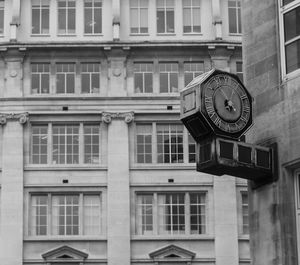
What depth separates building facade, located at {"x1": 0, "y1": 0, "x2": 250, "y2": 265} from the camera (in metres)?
54.5

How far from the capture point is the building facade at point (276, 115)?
16062 mm

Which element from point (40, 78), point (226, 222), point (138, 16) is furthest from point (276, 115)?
point (138, 16)

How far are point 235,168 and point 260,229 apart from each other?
1.32 meters

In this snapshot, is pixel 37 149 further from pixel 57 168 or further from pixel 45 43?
pixel 45 43

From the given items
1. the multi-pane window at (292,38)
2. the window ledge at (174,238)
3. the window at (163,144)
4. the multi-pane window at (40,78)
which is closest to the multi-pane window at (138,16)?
the multi-pane window at (40,78)

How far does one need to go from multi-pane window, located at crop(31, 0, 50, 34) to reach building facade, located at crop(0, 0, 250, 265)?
60mm

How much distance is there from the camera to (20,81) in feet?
186

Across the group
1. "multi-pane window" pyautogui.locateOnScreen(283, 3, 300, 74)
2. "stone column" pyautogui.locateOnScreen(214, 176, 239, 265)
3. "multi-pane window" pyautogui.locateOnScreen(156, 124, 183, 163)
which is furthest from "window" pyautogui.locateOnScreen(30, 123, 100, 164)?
"multi-pane window" pyautogui.locateOnScreen(283, 3, 300, 74)

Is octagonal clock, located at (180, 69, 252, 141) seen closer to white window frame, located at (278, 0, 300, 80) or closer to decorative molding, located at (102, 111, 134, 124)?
white window frame, located at (278, 0, 300, 80)

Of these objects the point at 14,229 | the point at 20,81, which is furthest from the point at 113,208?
the point at 20,81

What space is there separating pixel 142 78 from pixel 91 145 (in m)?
4.96

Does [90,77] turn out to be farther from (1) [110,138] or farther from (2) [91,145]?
(2) [91,145]

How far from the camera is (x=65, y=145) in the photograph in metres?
55.8

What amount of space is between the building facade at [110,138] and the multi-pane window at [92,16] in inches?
2.3
